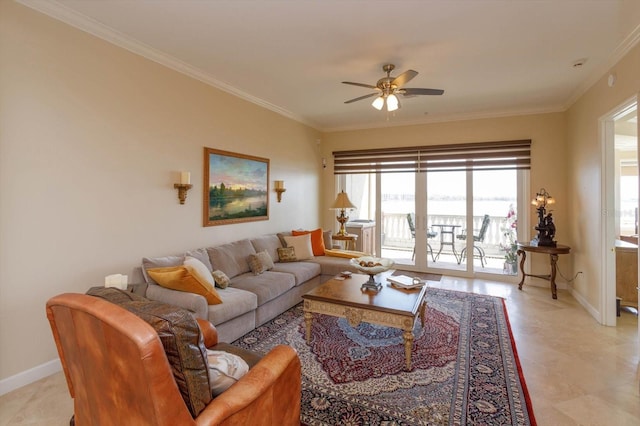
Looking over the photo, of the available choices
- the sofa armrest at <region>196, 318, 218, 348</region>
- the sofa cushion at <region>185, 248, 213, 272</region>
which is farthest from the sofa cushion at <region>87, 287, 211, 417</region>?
the sofa cushion at <region>185, 248, 213, 272</region>


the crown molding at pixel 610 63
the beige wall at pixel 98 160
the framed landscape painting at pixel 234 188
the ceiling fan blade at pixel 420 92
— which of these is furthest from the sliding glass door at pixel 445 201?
the ceiling fan blade at pixel 420 92

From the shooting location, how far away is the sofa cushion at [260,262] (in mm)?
3834

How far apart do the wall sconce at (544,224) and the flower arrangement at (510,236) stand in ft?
1.88

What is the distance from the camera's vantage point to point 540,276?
483 centimetres

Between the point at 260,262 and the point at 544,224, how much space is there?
4.16 metres

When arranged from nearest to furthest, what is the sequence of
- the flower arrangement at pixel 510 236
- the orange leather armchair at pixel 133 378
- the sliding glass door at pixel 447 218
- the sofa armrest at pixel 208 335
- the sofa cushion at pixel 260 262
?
the orange leather armchair at pixel 133 378, the sofa armrest at pixel 208 335, the sofa cushion at pixel 260 262, the flower arrangement at pixel 510 236, the sliding glass door at pixel 447 218

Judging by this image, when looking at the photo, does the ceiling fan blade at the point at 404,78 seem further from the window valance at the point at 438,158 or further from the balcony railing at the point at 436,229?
the balcony railing at the point at 436,229

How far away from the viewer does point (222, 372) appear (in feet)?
4.53

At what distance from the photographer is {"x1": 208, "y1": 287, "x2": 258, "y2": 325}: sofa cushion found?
2.63 m

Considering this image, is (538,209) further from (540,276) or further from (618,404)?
(618,404)

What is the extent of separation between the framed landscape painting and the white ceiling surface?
95 centimetres

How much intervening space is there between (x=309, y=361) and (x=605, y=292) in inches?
137

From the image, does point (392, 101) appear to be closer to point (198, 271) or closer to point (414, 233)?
point (198, 271)

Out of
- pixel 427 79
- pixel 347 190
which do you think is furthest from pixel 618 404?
pixel 347 190
